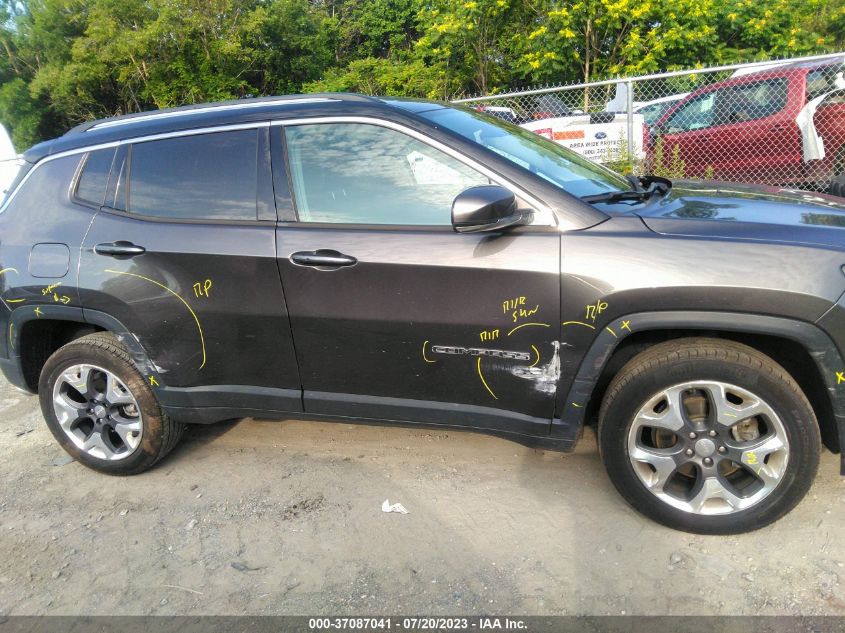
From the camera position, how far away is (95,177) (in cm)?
330

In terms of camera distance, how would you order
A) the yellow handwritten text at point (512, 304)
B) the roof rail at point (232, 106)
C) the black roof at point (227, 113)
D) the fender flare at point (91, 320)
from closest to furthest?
the yellow handwritten text at point (512, 304) < the black roof at point (227, 113) < the roof rail at point (232, 106) < the fender flare at point (91, 320)

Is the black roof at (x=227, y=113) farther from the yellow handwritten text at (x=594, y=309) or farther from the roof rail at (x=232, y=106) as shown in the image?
the yellow handwritten text at (x=594, y=309)

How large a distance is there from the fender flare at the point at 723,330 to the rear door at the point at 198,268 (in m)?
1.36

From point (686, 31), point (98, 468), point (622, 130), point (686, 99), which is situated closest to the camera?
point (98, 468)

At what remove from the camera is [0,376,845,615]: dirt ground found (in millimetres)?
2406

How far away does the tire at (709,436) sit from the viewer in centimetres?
239

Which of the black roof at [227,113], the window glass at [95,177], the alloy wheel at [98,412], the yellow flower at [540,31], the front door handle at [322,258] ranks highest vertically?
the yellow flower at [540,31]

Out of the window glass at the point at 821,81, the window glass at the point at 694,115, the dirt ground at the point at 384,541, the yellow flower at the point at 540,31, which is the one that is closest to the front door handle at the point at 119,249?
the dirt ground at the point at 384,541

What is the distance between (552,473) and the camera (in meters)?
3.17

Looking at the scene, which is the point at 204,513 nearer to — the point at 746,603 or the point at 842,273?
the point at 746,603

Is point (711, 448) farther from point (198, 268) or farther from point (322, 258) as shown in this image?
point (198, 268)

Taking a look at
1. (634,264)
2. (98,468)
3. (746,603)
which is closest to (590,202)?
(634,264)

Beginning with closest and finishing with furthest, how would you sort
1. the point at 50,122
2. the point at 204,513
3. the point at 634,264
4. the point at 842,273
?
the point at 842,273
the point at 634,264
the point at 204,513
the point at 50,122

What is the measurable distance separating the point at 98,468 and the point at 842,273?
3634mm
